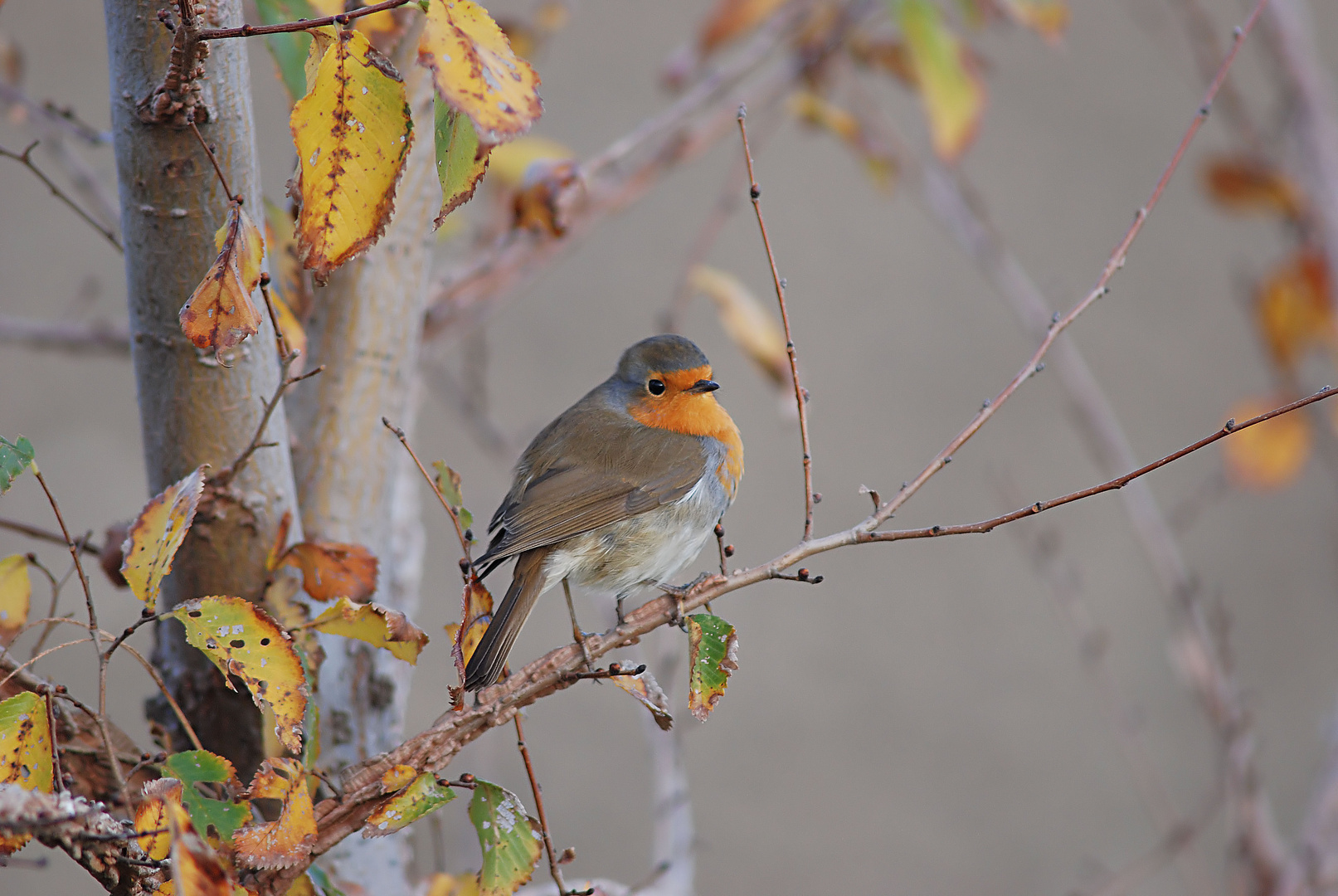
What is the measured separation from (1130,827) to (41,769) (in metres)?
4.26

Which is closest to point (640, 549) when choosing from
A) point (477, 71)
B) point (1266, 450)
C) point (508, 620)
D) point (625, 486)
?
point (625, 486)

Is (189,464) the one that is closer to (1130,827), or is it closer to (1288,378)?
(1288,378)

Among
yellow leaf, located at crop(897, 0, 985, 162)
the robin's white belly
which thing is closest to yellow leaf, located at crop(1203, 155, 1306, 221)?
yellow leaf, located at crop(897, 0, 985, 162)

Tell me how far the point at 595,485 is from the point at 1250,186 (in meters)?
1.64

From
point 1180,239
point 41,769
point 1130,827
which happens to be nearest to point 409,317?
point 41,769

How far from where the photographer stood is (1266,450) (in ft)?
7.80

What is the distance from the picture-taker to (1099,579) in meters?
4.93

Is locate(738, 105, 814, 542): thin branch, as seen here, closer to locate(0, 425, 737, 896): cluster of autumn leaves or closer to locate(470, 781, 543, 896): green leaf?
locate(0, 425, 737, 896): cluster of autumn leaves

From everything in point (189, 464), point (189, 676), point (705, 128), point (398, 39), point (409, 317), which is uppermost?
point (705, 128)

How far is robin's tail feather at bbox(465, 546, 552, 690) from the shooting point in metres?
1.25

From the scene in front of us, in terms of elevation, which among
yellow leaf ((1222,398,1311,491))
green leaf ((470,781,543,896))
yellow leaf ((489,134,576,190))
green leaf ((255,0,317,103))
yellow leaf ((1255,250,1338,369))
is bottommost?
green leaf ((470,781,543,896))

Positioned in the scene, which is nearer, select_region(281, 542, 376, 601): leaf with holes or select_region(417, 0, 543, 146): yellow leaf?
select_region(417, 0, 543, 146): yellow leaf

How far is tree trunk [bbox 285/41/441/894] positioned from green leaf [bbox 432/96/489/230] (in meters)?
0.72

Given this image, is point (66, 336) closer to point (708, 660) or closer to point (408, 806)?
point (408, 806)
